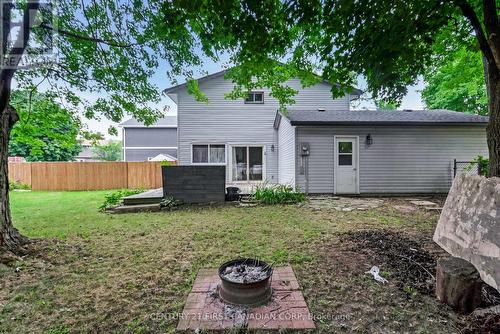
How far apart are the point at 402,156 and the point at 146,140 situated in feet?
62.7

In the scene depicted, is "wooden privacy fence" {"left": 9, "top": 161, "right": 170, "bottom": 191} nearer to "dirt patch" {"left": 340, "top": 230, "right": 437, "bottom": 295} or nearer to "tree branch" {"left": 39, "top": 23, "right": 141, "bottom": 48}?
"tree branch" {"left": 39, "top": 23, "right": 141, "bottom": 48}

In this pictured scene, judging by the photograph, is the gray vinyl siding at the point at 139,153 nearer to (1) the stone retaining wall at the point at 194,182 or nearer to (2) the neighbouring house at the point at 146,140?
(2) the neighbouring house at the point at 146,140

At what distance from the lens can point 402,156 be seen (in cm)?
910

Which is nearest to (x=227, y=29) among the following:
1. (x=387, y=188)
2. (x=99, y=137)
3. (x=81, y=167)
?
(x=99, y=137)

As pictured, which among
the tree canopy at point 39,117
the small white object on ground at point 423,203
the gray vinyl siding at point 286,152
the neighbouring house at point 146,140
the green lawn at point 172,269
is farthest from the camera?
the neighbouring house at point 146,140

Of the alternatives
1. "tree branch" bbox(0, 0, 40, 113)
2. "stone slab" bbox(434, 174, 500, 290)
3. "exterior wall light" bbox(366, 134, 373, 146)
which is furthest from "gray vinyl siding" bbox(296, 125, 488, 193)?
"tree branch" bbox(0, 0, 40, 113)

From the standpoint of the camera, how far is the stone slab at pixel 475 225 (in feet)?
8.45

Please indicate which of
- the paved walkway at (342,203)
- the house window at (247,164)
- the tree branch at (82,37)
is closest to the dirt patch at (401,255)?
the paved walkway at (342,203)

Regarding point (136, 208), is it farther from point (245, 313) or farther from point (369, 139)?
point (369, 139)

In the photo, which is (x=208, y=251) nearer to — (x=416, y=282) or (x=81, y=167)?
(x=416, y=282)

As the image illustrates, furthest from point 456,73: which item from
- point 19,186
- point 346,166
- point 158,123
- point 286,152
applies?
point 19,186

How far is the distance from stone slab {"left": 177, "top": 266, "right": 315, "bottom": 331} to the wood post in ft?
4.49

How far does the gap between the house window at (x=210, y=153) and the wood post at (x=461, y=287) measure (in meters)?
10.2

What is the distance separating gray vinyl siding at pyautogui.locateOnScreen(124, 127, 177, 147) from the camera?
21.1 meters
